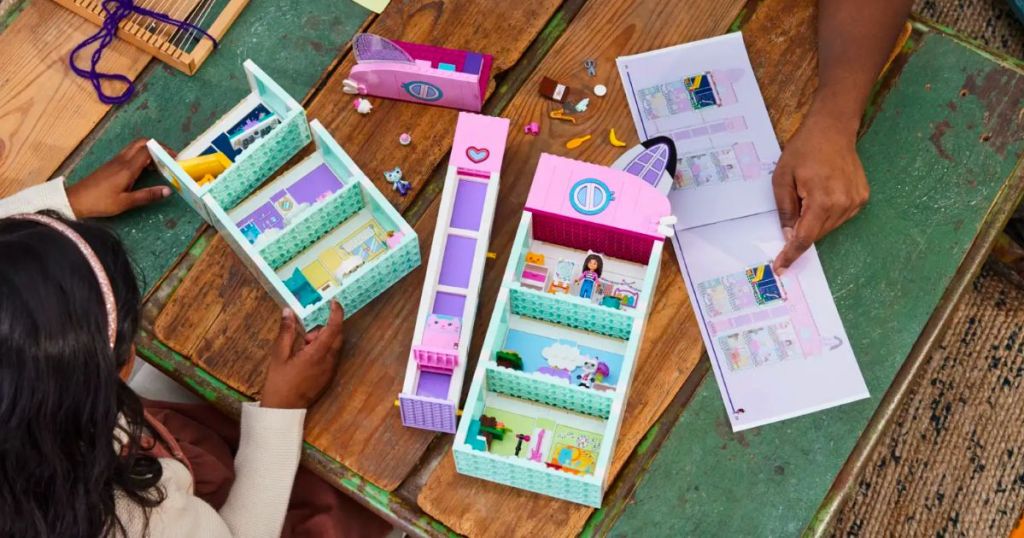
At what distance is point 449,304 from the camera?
4.35 feet

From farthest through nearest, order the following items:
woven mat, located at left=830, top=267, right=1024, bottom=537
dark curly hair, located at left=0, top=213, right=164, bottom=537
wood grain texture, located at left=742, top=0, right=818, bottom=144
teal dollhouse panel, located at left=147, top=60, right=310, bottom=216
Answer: woven mat, located at left=830, top=267, right=1024, bottom=537
wood grain texture, located at left=742, top=0, right=818, bottom=144
teal dollhouse panel, located at left=147, top=60, right=310, bottom=216
dark curly hair, located at left=0, top=213, right=164, bottom=537

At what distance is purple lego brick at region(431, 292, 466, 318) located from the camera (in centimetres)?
132

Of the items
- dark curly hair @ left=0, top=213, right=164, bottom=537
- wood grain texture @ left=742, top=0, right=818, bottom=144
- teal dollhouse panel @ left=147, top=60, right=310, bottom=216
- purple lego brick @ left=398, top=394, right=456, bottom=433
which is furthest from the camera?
wood grain texture @ left=742, top=0, right=818, bottom=144

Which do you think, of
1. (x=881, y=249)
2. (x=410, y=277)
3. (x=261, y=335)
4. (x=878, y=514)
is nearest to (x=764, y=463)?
(x=881, y=249)

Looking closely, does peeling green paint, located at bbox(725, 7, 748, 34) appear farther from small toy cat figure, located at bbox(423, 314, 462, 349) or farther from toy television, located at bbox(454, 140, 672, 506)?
small toy cat figure, located at bbox(423, 314, 462, 349)

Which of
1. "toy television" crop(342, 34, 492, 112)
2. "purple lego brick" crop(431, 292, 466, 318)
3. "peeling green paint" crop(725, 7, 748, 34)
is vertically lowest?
"purple lego brick" crop(431, 292, 466, 318)

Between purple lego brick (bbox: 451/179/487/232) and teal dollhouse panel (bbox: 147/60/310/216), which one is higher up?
teal dollhouse panel (bbox: 147/60/310/216)

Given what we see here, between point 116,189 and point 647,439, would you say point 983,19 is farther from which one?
point 116,189

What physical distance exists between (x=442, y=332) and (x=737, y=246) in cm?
44

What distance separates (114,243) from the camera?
1.10m

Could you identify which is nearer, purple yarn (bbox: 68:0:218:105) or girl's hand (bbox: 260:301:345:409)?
girl's hand (bbox: 260:301:345:409)

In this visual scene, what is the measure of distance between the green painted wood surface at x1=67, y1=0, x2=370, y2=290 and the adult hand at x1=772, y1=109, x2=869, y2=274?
0.68 metres

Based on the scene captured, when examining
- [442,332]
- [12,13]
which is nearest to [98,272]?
[442,332]

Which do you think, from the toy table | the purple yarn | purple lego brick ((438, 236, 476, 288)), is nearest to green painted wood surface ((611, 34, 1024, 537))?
the toy table
